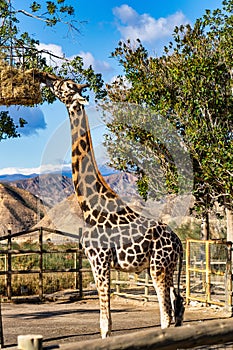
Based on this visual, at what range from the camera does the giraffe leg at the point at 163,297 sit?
260 inches

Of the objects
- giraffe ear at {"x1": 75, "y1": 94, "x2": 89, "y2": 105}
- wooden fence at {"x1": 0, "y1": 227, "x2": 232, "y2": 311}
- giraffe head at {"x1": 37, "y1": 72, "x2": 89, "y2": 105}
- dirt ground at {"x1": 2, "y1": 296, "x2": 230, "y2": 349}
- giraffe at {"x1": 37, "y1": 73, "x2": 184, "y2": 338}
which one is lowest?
dirt ground at {"x1": 2, "y1": 296, "x2": 230, "y2": 349}

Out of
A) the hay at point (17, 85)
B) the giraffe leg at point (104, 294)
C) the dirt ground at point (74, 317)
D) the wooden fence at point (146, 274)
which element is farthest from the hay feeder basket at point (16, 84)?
the wooden fence at point (146, 274)

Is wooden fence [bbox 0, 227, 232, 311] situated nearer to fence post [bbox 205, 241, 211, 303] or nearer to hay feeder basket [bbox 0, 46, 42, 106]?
fence post [bbox 205, 241, 211, 303]

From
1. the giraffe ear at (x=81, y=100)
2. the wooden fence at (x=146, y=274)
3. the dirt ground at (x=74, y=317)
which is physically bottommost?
the dirt ground at (x=74, y=317)

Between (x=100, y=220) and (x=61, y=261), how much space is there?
1258 centimetres

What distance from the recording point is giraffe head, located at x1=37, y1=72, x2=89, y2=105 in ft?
22.3

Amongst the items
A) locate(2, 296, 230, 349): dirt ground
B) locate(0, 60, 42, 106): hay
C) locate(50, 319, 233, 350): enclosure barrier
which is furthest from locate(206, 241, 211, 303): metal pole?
locate(50, 319, 233, 350): enclosure barrier

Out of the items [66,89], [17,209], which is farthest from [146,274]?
[17,209]

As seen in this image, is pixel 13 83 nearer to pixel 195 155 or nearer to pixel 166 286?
pixel 166 286

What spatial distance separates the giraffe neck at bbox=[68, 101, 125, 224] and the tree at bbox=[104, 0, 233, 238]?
521 centimetres

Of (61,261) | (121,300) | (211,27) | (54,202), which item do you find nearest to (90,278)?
(61,261)

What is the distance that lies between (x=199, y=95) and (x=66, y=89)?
5660 millimetres

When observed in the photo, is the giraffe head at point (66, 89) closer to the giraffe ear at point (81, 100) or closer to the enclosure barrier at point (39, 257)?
the giraffe ear at point (81, 100)

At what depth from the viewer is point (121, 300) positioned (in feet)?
40.4
